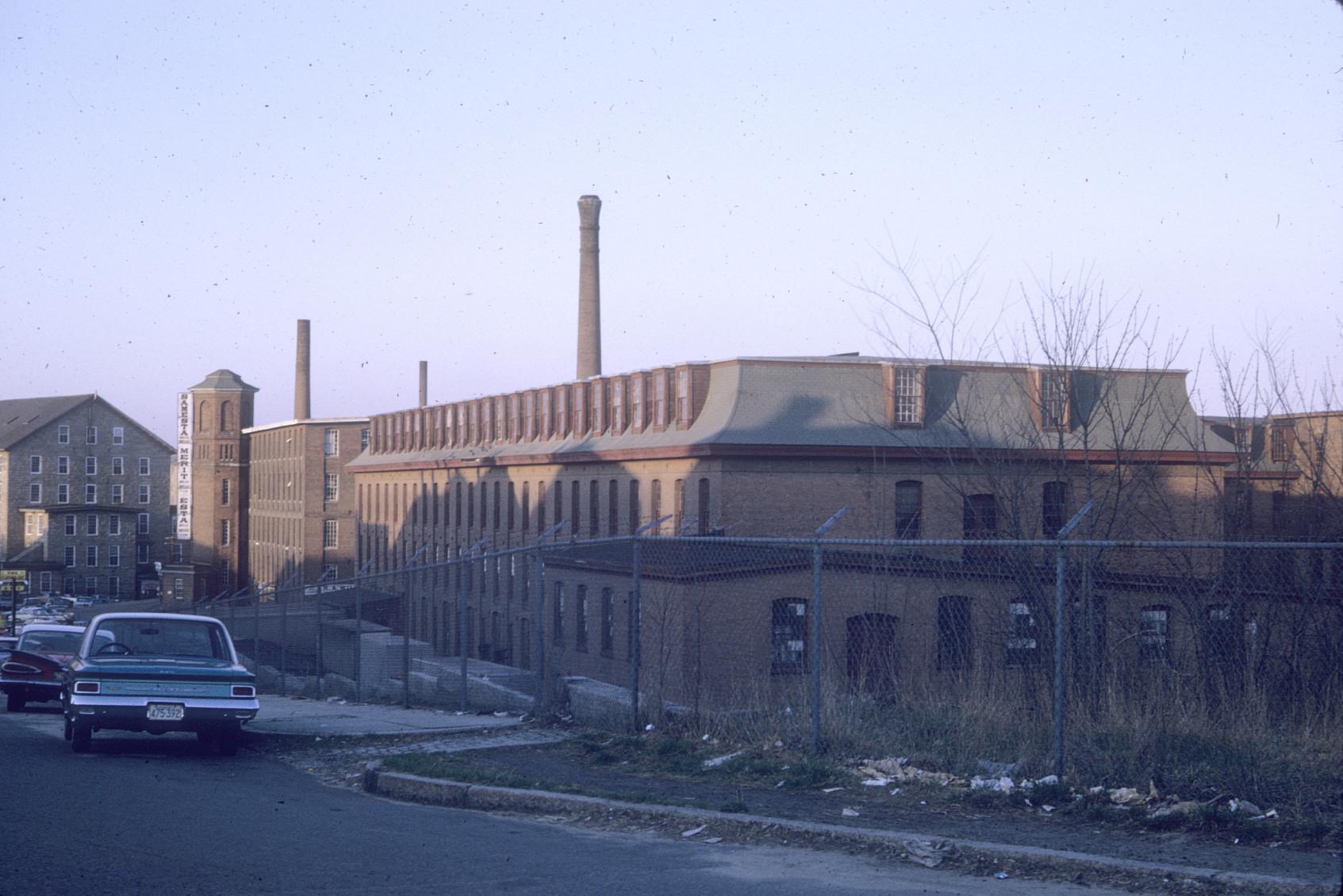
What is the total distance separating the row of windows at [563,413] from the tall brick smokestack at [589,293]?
260cm

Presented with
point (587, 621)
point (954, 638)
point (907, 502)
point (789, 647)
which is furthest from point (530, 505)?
point (954, 638)

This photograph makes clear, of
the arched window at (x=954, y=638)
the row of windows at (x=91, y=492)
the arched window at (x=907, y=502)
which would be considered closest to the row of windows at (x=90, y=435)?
the row of windows at (x=91, y=492)

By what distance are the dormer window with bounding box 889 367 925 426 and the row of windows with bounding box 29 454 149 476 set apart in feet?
240

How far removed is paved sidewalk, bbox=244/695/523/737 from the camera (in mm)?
13680

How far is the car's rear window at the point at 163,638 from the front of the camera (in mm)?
13133

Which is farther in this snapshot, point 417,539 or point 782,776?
point 417,539

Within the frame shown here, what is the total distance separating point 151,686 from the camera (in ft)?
40.5

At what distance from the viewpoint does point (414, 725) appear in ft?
46.5

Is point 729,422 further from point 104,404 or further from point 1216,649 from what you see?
point 104,404

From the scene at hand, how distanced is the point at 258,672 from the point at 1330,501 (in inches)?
983

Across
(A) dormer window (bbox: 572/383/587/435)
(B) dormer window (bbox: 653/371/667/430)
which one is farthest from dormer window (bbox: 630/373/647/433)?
(A) dormer window (bbox: 572/383/587/435)

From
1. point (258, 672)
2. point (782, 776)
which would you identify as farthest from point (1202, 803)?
point (258, 672)

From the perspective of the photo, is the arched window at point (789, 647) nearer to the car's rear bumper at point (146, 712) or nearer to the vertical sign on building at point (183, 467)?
the car's rear bumper at point (146, 712)

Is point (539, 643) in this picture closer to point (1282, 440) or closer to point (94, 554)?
point (1282, 440)
